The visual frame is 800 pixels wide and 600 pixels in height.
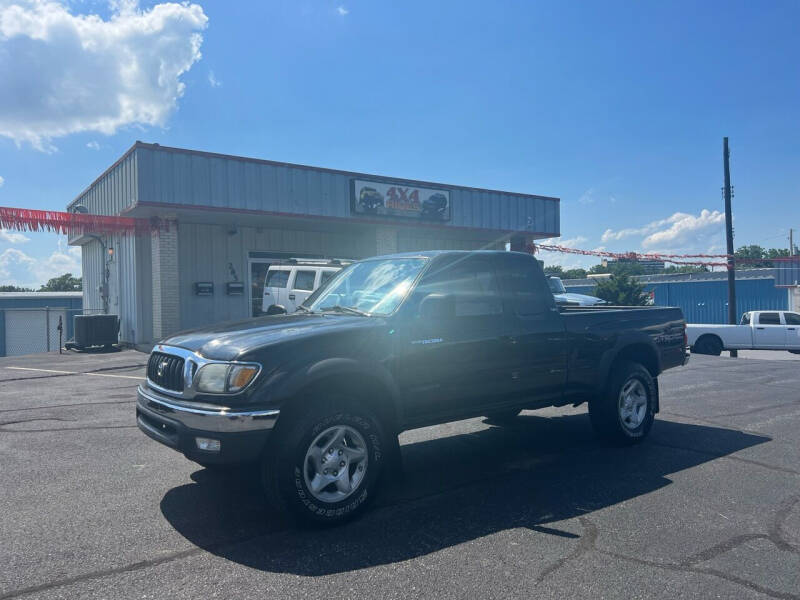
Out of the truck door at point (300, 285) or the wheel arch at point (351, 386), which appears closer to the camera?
the wheel arch at point (351, 386)

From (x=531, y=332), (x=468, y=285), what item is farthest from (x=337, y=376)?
(x=531, y=332)

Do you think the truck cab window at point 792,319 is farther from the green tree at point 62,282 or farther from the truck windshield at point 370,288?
the green tree at point 62,282

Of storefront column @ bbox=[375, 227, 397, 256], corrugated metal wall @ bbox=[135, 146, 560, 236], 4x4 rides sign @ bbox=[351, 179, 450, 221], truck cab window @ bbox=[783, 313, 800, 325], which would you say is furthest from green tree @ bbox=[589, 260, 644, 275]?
storefront column @ bbox=[375, 227, 397, 256]

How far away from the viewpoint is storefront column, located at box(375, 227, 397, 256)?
22.1m

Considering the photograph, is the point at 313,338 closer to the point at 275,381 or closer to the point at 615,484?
the point at 275,381

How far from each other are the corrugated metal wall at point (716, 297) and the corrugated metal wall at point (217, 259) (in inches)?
987

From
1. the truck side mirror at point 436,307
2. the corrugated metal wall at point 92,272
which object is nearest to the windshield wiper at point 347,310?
the truck side mirror at point 436,307

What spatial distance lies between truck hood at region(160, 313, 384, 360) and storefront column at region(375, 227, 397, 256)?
16902mm

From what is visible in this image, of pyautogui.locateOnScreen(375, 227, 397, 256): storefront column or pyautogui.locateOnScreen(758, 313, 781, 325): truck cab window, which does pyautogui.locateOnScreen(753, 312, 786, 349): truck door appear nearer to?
pyautogui.locateOnScreen(758, 313, 781, 325): truck cab window

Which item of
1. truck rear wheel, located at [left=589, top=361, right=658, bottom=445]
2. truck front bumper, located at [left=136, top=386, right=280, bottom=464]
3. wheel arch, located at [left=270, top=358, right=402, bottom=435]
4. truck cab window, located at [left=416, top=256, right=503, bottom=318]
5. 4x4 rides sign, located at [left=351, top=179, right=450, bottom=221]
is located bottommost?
truck rear wheel, located at [left=589, top=361, right=658, bottom=445]

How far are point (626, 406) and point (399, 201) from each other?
1534cm

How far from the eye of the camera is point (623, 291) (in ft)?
90.1

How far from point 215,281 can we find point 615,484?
53.0ft

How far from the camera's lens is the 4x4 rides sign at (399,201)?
2017 cm
